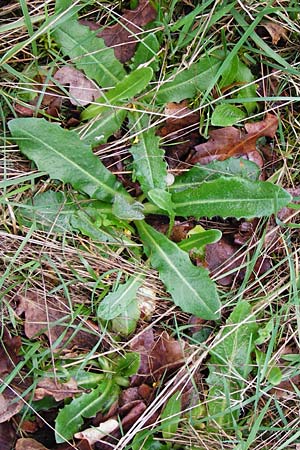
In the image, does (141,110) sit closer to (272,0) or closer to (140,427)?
(272,0)

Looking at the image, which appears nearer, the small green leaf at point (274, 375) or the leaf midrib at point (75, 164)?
the leaf midrib at point (75, 164)

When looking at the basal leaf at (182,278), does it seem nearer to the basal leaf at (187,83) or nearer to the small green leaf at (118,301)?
the small green leaf at (118,301)

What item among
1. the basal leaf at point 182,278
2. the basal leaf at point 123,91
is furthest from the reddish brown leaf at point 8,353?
the basal leaf at point 123,91

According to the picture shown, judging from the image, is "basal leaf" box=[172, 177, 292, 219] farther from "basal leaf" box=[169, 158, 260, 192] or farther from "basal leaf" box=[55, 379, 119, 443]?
"basal leaf" box=[55, 379, 119, 443]

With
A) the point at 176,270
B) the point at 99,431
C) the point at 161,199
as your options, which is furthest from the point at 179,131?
the point at 99,431

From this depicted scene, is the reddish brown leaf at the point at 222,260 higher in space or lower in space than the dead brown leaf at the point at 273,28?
lower

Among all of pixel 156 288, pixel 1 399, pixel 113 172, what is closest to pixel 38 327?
pixel 1 399
